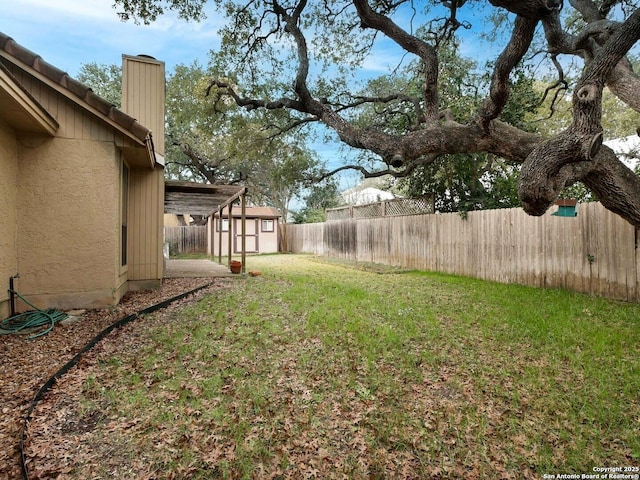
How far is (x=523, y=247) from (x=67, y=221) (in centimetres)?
825

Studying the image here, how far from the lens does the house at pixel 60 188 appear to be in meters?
4.24

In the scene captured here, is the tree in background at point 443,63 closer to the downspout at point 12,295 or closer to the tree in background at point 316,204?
the downspout at point 12,295

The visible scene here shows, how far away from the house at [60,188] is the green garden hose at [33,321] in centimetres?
16

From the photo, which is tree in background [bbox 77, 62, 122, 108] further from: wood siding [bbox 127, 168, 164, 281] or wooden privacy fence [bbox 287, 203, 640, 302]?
wooden privacy fence [bbox 287, 203, 640, 302]

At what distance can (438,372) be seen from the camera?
3002 millimetres

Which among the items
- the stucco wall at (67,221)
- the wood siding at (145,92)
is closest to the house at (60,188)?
the stucco wall at (67,221)

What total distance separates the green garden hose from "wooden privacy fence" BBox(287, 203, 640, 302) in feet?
26.8

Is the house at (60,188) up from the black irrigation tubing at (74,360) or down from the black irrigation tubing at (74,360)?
up

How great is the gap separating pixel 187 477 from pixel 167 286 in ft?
18.8

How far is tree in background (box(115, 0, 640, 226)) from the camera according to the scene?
153 inches

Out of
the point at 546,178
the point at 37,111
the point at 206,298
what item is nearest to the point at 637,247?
the point at 546,178

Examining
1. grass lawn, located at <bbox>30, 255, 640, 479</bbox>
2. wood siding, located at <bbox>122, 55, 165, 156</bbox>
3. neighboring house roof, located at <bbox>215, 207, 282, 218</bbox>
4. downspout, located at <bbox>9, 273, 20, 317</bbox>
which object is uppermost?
wood siding, located at <bbox>122, 55, 165, 156</bbox>

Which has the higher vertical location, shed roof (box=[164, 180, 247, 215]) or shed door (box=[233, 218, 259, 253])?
shed roof (box=[164, 180, 247, 215])

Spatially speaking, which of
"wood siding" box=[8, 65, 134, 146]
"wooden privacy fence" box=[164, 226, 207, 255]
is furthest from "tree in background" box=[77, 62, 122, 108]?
"wood siding" box=[8, 65, 134, 146]
